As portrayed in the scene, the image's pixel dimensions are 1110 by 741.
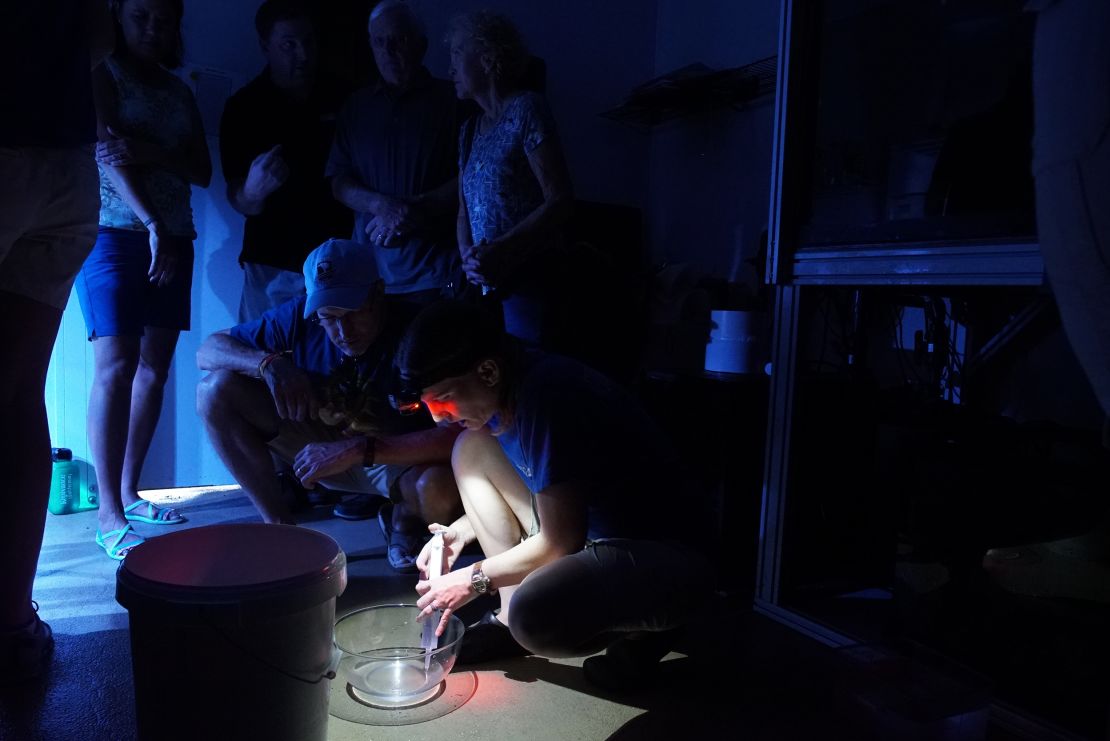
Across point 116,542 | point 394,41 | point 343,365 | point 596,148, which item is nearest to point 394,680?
point 343,365

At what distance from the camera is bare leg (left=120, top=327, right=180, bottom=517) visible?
228 cm

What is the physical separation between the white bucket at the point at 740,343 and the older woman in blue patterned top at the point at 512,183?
1.61 ft

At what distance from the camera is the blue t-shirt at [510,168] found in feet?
6.52

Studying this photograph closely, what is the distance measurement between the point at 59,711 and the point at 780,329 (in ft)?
5.19

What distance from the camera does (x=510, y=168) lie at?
79.8 inches

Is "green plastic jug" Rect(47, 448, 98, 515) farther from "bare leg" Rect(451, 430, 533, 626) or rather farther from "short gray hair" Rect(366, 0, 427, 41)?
"short gray hair" Rect(366, 0, 427, 41)

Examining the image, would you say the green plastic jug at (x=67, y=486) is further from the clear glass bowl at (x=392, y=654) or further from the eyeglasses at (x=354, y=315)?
the clear glass bowl at (x=392, y=654)

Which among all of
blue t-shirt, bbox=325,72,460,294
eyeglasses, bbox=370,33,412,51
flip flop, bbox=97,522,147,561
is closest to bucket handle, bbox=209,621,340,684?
flip flop, bbox=97,522,147,561

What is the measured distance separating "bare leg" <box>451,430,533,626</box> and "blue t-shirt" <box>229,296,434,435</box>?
37 cm

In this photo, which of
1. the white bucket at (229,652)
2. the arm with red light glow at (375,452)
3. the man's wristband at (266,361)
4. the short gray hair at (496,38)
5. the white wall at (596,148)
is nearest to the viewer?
the white bucket at (229,652)

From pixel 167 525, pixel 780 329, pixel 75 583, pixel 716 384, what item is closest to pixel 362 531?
pixel 167 525

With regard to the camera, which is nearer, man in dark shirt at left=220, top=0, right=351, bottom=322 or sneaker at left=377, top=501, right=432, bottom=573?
sneaker at left=377, top=501, right=432, bottom=573

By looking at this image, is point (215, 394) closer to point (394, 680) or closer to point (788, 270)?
point (394, 680)

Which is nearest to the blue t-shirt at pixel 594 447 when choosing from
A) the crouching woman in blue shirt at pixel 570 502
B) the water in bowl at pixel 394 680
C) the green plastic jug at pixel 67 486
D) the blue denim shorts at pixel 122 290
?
the crouching woman in blue shirt at pixel 570 502
